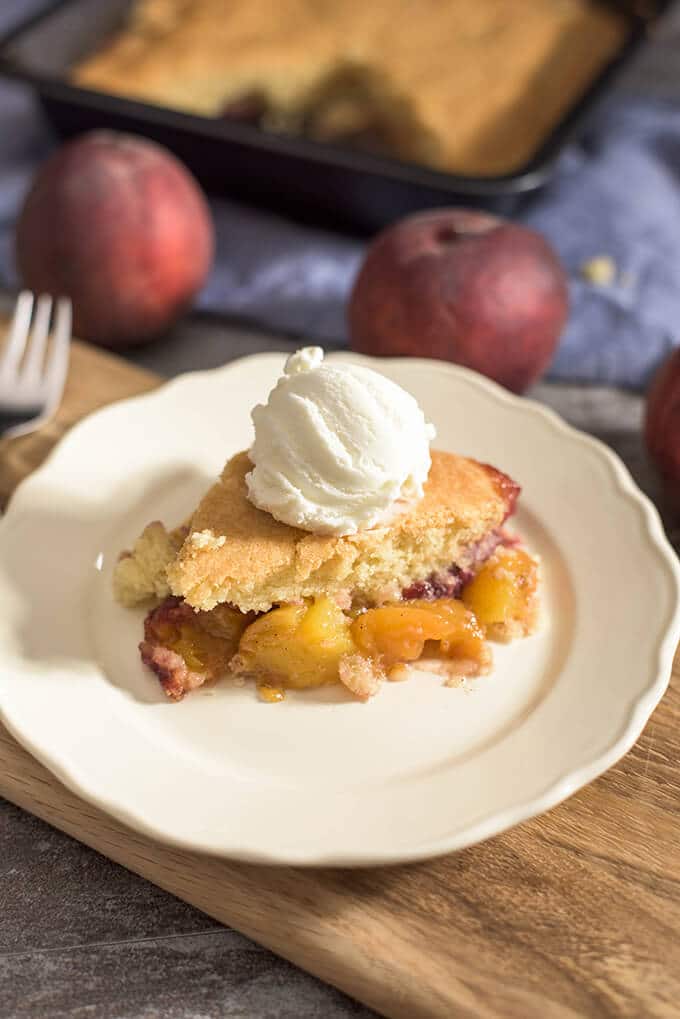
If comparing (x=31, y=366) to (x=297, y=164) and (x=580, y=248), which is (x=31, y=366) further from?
(x=580, y=248)

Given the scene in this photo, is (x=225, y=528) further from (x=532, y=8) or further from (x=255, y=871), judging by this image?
(x=532, y=8)

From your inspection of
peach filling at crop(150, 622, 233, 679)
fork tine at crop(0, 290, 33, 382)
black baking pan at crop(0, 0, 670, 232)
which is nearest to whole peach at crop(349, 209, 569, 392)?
black baking pan at crop(0, 0, 670, 232)

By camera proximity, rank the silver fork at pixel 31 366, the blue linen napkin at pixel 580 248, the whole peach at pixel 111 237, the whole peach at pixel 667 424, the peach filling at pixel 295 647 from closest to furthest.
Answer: the peach filling at pixel 295 647, the whole peach at pixel 667 424, the silver fork at pixel 31 366, the whole peach at pixel 111 237, the blue linen napkin at pixel 580 248

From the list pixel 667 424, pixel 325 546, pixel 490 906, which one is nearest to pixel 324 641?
pixel 325 546

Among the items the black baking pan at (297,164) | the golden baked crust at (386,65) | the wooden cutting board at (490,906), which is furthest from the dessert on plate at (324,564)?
the golden baked crust at (386,65)

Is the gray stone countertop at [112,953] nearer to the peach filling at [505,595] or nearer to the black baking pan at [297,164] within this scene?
the peach filling at [505,595]

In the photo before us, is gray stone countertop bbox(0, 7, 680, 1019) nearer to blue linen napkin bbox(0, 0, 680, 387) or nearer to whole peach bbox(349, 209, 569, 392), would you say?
whole peach bbox(349, 209, 569, 392)
